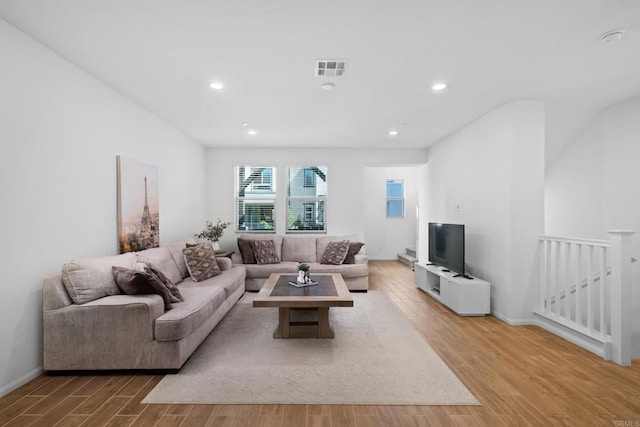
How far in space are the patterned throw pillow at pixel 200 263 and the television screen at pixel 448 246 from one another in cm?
332

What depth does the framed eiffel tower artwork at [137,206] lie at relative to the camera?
3.33 meters

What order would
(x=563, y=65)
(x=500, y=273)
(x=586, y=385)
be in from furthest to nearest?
1. (x=500, y=273)
2. (x=563, y=65)
3. (x=586, y=385)

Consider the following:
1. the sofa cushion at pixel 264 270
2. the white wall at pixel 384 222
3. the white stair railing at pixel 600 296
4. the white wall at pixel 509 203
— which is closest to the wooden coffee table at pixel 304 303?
the sofa cushion at pixel 264 270

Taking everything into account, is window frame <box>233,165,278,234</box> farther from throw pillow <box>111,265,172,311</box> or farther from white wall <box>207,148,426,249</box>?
throw pillow <box>111,265,172,311</box>

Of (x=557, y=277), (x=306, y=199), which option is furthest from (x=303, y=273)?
(x=557, y=277)

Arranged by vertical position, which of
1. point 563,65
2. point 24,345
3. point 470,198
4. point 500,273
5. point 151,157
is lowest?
point 24,345

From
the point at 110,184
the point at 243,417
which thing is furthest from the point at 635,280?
the point at 110,184

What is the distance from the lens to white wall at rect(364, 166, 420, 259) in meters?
8.39

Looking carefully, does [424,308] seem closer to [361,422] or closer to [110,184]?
[361,422]

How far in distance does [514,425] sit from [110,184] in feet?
13.1

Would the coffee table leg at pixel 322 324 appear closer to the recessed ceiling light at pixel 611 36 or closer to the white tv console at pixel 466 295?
the white tv console at pixel 466 295

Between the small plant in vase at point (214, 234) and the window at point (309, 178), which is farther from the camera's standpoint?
the window at point (309, 178)

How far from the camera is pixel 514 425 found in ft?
6.01

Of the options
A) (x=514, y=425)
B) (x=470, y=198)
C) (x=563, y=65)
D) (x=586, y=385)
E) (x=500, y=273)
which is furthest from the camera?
(x=470, y=198)
